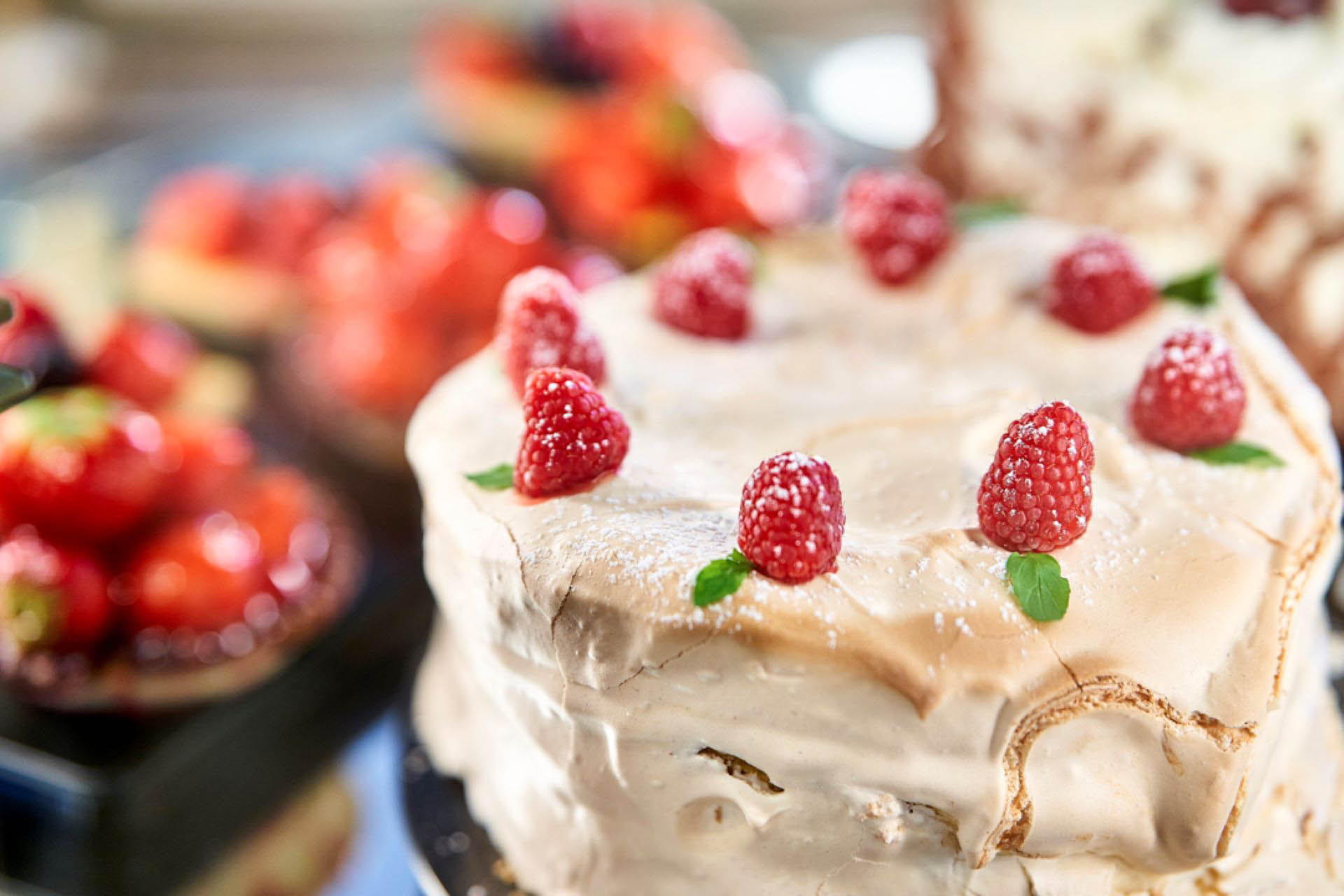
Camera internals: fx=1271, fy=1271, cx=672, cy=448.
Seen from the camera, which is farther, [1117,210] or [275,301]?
[275,301]

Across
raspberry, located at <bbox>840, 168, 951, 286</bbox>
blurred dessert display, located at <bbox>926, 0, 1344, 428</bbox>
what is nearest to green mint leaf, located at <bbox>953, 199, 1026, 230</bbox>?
raspberry, located at <bbox>840, 168, 951, 286</bbox>

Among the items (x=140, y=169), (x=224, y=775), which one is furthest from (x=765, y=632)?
(x=140, y=169)

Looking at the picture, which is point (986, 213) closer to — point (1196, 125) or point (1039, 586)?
point (1196, 125)

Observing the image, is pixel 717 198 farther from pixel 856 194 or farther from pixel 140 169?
pixel 140 169

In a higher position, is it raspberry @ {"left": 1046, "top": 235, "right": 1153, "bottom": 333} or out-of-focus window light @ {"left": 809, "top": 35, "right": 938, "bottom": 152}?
raspberry @ {"left": 1046, "top": 235, "right": 1153, "bottom": 333}

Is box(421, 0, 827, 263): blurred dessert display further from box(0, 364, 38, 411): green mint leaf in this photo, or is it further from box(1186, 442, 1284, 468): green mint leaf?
box(0, 364, 38, 411): green mint leaf

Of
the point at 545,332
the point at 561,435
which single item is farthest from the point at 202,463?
the point at 561,435
